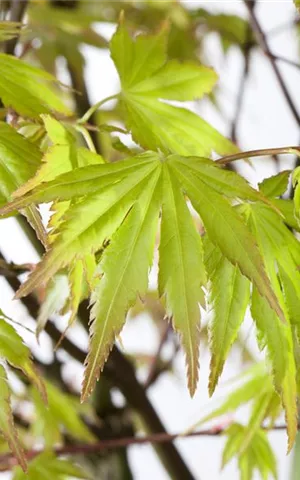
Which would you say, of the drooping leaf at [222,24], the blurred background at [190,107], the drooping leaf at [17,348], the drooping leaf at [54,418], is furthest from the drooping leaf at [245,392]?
the drooping leaf at [222,24]

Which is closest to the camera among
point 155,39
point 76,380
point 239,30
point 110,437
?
point 155,39

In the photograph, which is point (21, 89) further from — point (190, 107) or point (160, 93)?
point (190, 107)

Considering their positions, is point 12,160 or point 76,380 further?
point 76,380

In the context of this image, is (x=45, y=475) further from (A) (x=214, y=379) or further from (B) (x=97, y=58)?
(B) (x=97, y=58)

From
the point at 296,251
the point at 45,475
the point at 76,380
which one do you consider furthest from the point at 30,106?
the point at 76,380

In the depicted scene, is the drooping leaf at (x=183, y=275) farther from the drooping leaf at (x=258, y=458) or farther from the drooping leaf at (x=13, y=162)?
the drooping leaf at (x=258, y=458)

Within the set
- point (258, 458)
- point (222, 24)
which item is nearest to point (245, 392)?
point (258, 458)

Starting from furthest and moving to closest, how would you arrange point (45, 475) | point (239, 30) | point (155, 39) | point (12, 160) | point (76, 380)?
point (76, 380), point (239, 30), point (45, 475), point (155, 39), point (12, 160)
